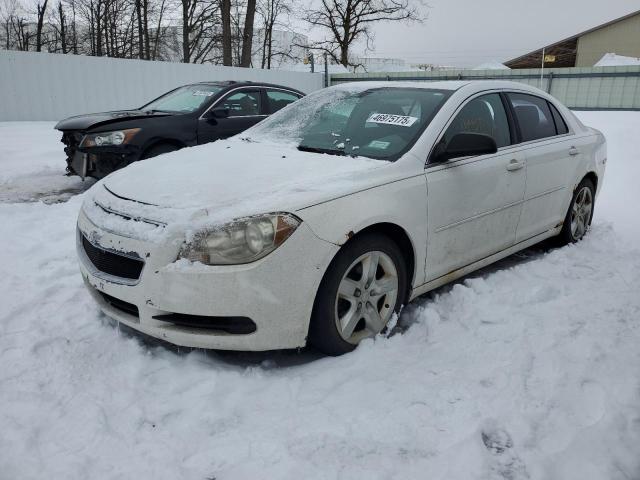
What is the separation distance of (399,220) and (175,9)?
3187cm

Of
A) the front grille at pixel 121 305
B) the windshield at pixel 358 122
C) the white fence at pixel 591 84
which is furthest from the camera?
the white fence at pixel 591 84

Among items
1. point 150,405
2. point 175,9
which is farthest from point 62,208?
point 175,9

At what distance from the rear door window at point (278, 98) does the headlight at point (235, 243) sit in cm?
592

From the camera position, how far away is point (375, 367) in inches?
107

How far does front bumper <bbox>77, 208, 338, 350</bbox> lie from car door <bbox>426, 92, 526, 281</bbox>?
0.95 meters

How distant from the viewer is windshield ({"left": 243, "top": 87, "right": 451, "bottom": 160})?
10.8 feet

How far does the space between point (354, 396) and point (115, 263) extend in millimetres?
1361

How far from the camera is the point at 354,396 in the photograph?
2.49 meters

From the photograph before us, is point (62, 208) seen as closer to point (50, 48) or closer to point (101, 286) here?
point (101, 286)

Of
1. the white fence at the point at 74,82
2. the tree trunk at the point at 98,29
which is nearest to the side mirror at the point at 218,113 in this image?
the white fence at the point at 74,82

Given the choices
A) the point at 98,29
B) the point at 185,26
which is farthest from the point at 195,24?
the point at 98,29

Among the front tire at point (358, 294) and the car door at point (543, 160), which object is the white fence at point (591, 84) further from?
the front tire at point (358, 294)

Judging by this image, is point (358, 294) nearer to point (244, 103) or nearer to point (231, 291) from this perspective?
point (231, 291)

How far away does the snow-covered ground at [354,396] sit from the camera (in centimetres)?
Result: 207
